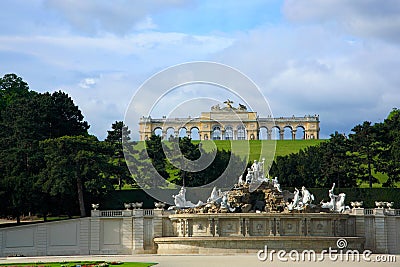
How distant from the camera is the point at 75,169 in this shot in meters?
56.5

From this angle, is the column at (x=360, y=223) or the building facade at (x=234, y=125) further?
the building facade at (x=234, y=125)

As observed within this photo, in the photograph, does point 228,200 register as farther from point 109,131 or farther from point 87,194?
point 109,131

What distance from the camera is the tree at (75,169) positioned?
55.2 metres

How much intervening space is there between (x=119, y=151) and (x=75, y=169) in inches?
527

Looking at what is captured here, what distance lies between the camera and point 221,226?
4838 centimetres

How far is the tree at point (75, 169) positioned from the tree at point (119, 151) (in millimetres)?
2376

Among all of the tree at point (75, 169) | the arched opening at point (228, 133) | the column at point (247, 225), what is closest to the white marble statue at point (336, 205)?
the column at point (247, 225)

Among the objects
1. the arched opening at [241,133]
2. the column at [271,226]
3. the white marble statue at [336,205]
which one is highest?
the arched opening at [241,133]

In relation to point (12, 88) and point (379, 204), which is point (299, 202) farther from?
point (12, 88)

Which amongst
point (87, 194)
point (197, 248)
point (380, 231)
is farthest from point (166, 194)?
point (380, 231)

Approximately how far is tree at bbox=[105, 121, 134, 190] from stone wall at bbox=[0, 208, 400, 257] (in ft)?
28.2

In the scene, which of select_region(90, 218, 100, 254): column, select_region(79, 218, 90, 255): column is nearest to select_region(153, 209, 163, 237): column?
select_region(90, 218, 100, 254): column

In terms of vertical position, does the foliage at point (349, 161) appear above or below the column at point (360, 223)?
above

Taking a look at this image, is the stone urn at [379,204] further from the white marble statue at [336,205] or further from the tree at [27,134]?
the tree at [27,134]
